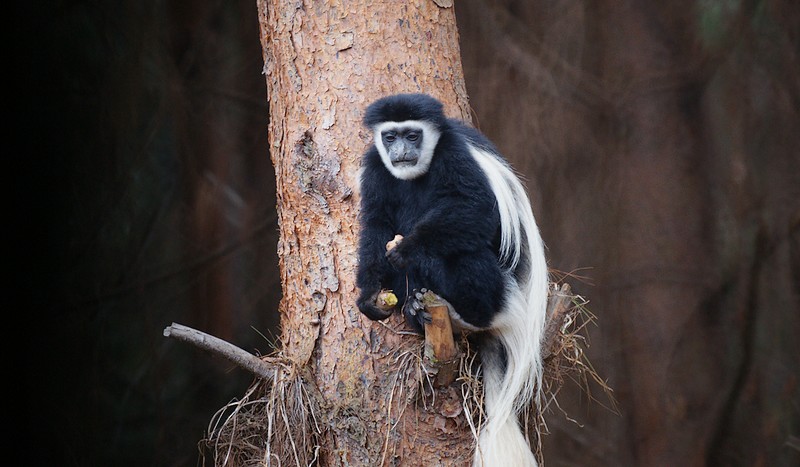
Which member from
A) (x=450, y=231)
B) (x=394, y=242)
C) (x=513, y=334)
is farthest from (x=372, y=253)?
(x=513, y=334)

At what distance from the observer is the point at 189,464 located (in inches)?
163

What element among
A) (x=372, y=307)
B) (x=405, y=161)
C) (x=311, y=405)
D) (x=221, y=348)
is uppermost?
(x=405, y=161)

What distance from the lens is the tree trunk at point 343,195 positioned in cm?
215

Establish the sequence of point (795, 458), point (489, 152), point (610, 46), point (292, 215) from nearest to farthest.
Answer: point (489, 152) < point (292, 215) < point (795, 458) < point (610, 46)

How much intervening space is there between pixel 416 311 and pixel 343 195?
48 centimetres

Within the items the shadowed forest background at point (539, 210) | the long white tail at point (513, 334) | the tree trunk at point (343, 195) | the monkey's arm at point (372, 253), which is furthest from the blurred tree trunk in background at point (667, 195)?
the monkey's arm at point (372, 253)

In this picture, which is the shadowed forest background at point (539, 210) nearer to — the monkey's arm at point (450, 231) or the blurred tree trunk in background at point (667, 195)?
the blurred tree trunk in background at point (667, 195)

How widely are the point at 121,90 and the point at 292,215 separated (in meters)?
2.21

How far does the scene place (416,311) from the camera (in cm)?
205

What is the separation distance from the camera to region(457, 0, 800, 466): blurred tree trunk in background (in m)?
3.89

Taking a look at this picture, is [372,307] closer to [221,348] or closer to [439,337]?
[439,337]

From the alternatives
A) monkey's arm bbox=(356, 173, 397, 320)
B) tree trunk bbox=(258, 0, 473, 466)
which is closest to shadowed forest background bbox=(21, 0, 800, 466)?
tree trunk bbox=(258, 0, 473, 466)

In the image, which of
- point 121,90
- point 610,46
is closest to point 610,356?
point 610,46

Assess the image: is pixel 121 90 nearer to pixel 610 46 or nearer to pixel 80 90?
pixel 80 90
